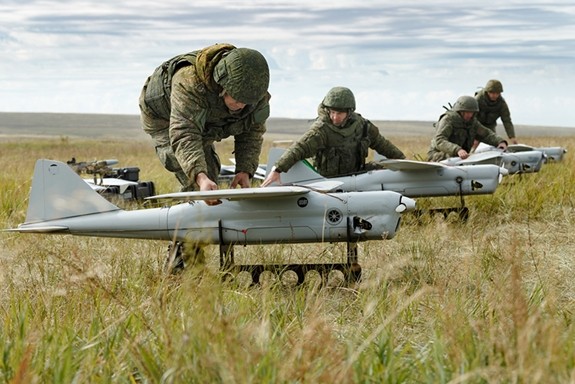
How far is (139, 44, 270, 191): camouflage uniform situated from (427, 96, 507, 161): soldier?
545cm

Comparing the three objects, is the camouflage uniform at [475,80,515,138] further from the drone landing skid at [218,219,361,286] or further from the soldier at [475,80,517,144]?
the drone landing skid at [218,219,361,286]

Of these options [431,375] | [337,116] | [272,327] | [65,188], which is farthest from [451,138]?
[431,375]

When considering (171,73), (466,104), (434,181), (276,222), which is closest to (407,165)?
(434,181)

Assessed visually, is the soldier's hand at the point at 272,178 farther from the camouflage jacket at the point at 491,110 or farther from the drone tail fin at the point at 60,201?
the camouflage jacket at the point at 491,110

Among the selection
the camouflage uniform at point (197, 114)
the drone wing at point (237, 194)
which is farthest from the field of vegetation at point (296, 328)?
the camouflage uniform at point (197, 114)

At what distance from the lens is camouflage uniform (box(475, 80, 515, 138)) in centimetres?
1429

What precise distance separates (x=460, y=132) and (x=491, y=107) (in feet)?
9.49

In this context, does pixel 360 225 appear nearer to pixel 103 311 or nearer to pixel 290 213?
pixel 290 213

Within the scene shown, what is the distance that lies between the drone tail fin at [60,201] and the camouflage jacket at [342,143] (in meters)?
3.15

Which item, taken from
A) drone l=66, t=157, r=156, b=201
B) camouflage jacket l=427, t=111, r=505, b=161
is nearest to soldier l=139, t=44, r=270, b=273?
drone l=66, t=157, r=156, b=201

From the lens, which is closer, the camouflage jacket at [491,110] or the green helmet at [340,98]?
the green helmet at [340,98]

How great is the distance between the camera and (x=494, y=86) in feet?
46.8

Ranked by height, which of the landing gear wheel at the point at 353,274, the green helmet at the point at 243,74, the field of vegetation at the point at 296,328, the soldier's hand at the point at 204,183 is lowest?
the landing gear wheel at the point at 353,274

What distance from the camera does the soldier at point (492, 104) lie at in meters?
14.3
